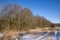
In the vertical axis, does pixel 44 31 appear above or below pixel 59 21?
below

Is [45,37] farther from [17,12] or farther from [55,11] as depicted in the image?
[17,12]

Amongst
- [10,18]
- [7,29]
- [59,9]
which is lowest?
[7,29]

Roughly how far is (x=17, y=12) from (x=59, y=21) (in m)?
0.53

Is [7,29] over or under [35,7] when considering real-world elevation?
under

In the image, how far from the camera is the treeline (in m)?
1.39

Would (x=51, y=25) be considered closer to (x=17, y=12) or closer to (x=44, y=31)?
(x=44, y=31)

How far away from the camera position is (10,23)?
1414mm

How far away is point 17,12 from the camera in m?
1.40

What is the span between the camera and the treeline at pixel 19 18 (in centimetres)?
139

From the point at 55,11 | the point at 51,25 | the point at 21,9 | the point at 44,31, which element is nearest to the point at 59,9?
the point at 55,11

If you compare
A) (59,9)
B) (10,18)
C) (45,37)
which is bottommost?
(45,37)

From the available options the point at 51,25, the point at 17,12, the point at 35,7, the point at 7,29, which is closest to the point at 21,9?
the point at 17,12

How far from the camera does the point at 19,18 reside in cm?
142

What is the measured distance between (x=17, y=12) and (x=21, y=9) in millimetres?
62
